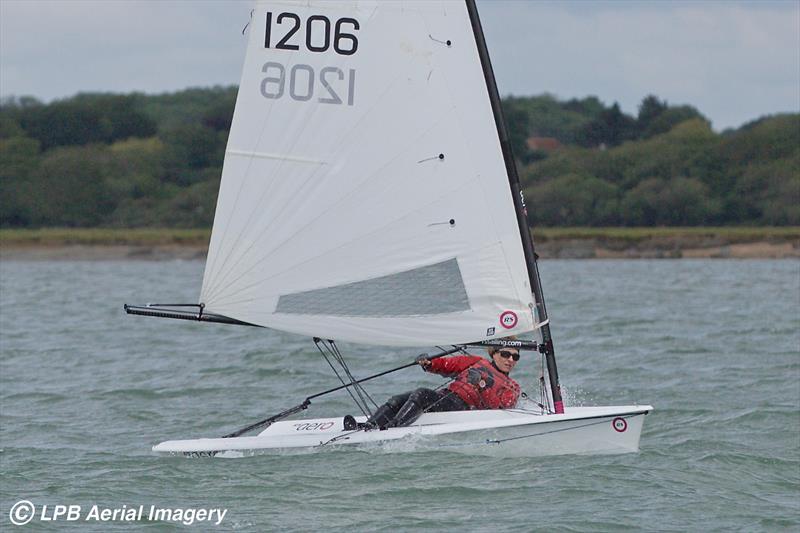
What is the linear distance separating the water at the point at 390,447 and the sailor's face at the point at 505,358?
800 millimetres

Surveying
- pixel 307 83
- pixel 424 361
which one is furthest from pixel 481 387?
pixel 307 83

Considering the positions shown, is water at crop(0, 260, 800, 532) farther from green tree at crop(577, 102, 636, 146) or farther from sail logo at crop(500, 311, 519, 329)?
Answer: green tree at crop(577, 102, 636, 146)

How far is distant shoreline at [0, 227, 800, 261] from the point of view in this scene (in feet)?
158

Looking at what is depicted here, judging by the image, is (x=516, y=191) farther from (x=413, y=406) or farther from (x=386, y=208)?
(x=413, y=406)

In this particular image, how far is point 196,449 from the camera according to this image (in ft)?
35.4

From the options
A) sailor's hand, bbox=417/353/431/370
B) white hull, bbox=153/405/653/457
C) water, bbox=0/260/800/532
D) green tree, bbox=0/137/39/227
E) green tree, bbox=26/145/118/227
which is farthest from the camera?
green tree, bbox=26/145/118/227

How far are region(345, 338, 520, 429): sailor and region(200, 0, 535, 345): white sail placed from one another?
435 millimetres

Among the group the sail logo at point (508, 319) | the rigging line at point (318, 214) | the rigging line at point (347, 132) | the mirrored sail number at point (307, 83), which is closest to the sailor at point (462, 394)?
the sail logo at point (508, 319)

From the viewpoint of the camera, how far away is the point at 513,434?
10422 millimetres

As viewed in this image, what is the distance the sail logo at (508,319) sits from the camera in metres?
10.5

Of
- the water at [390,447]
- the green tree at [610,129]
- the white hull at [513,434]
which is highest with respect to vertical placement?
the green tree at [610,129]

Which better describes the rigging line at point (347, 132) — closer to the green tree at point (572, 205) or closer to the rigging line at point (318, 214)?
the rigging line at point (318, 214)

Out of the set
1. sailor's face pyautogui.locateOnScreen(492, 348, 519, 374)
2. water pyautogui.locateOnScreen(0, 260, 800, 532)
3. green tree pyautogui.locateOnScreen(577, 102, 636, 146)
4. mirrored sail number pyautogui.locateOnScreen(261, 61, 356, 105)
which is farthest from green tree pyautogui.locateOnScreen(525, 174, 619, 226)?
mirrored sail number pyautogui.locateOnScreen(261, 61, 356, 105)

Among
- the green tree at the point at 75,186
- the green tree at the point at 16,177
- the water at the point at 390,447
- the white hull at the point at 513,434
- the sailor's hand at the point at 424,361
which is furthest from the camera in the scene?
the green tree at the point at 75,186
